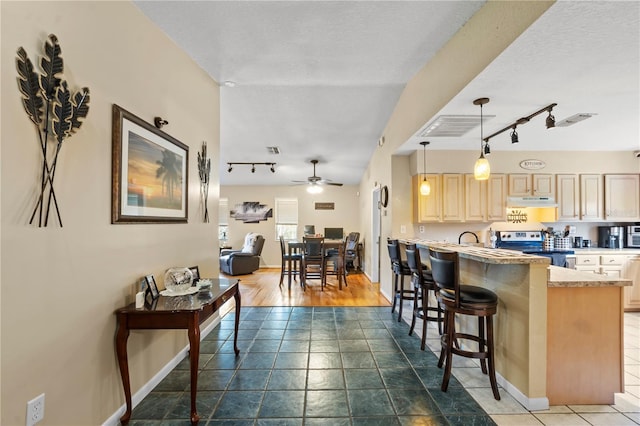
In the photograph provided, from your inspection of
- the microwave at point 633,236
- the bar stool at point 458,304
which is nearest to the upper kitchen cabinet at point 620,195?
the microwave at point 633,236

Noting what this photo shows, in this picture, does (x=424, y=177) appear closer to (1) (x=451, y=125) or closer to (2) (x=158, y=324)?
(1) (x=451, y=125)

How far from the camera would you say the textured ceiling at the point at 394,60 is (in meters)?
1.81

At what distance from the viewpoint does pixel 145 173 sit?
6.88ft

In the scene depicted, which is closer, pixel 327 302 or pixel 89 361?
pixel 89 361

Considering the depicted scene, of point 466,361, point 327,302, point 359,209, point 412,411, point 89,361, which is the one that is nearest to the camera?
point 89,361

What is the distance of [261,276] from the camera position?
6.81 m

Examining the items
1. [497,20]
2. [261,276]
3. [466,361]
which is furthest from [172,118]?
[261,276]

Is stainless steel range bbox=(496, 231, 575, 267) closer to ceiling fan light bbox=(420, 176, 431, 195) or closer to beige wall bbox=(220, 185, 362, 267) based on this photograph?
ceiling fan light bbox=(420, 176, 431, 195)

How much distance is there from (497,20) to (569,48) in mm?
464

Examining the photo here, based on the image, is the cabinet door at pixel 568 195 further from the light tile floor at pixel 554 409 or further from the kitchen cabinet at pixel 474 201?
the light tile floor at pixel 554 409

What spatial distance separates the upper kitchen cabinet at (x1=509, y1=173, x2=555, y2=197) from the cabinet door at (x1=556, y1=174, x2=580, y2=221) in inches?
4.7

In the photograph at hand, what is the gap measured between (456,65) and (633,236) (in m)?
4.26

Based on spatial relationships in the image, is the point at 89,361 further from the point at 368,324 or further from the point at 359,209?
the point at 359,209

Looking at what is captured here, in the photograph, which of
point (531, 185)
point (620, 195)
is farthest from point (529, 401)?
point (620, 195)
